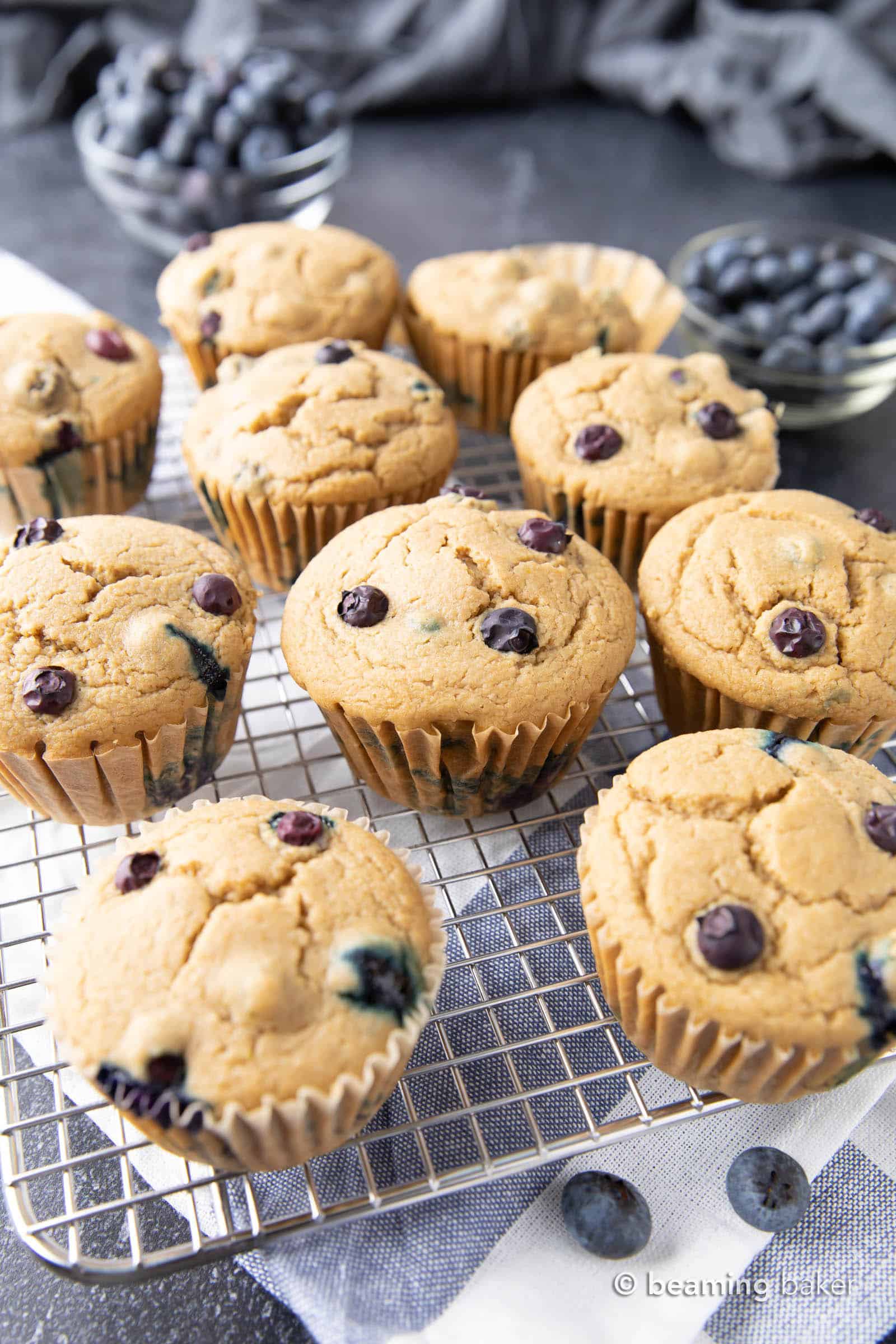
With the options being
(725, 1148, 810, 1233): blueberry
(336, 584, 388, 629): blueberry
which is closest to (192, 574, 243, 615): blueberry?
(336, 584, 388, 629): blueberry

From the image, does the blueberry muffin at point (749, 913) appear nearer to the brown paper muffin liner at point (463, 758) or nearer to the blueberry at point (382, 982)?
the brown paper muffin liner at point (463, 758)

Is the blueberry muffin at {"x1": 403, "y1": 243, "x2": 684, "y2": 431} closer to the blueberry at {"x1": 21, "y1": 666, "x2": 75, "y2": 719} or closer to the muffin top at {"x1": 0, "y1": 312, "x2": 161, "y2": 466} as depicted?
the muffin top at {"x1": 0, "y1": 312, "x2": 161, "y2": 466}

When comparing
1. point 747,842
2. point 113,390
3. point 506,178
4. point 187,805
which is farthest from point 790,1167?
point 506,178

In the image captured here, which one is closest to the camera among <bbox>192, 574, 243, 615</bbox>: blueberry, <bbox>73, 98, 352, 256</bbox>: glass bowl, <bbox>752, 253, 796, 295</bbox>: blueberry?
<bbox>192, 574, 243, 615</bbox>: blueberry

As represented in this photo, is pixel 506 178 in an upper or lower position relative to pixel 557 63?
lower

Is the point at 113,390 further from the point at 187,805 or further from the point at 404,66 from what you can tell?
the point at 404,66

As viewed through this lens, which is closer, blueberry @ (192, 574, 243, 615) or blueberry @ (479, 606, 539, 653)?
blueberry @ (479, 606, 539, 653)
